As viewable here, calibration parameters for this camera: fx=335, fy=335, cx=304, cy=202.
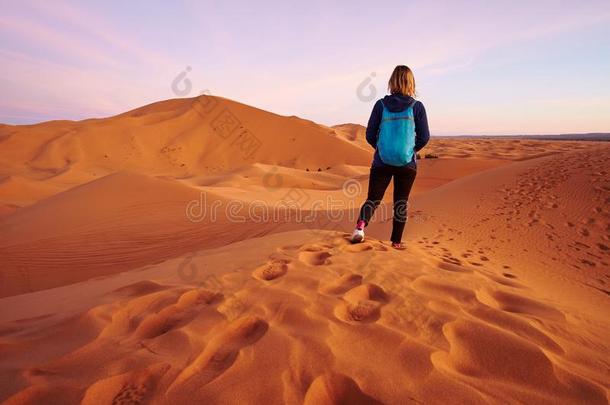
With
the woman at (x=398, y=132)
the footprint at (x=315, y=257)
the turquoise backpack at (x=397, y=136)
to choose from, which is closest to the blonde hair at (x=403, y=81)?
the woman at (x=398, y=132)

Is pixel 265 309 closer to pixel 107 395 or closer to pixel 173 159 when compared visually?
pixel 107 395

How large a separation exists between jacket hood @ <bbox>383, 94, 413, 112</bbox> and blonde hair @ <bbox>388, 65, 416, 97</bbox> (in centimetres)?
6

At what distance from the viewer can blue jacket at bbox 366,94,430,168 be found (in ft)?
11.1

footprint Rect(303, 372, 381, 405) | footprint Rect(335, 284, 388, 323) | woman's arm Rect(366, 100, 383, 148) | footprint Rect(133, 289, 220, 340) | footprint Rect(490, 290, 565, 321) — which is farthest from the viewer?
woman's arm Rect(366, 100, 383, 148)

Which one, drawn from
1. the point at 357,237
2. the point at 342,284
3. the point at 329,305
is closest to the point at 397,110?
the point at 357,237

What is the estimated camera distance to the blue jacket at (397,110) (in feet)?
11.1

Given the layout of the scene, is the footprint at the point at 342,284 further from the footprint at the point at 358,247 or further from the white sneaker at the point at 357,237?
the white sneaker at the point at 357,237

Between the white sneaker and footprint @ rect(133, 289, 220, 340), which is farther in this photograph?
the white sneaker

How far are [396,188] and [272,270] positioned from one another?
69.6 inches

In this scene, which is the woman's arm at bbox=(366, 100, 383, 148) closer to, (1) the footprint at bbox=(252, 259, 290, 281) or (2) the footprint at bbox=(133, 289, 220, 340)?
(1) the footprint at bbox=(252, 259, 290, 281)

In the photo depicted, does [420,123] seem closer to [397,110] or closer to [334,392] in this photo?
[397,110]

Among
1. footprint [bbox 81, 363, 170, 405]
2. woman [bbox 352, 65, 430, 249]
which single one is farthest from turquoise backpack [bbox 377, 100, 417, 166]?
footprint [bbox 81, 363, 170, 405]

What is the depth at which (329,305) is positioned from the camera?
2.18m

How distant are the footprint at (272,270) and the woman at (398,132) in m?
1.02
